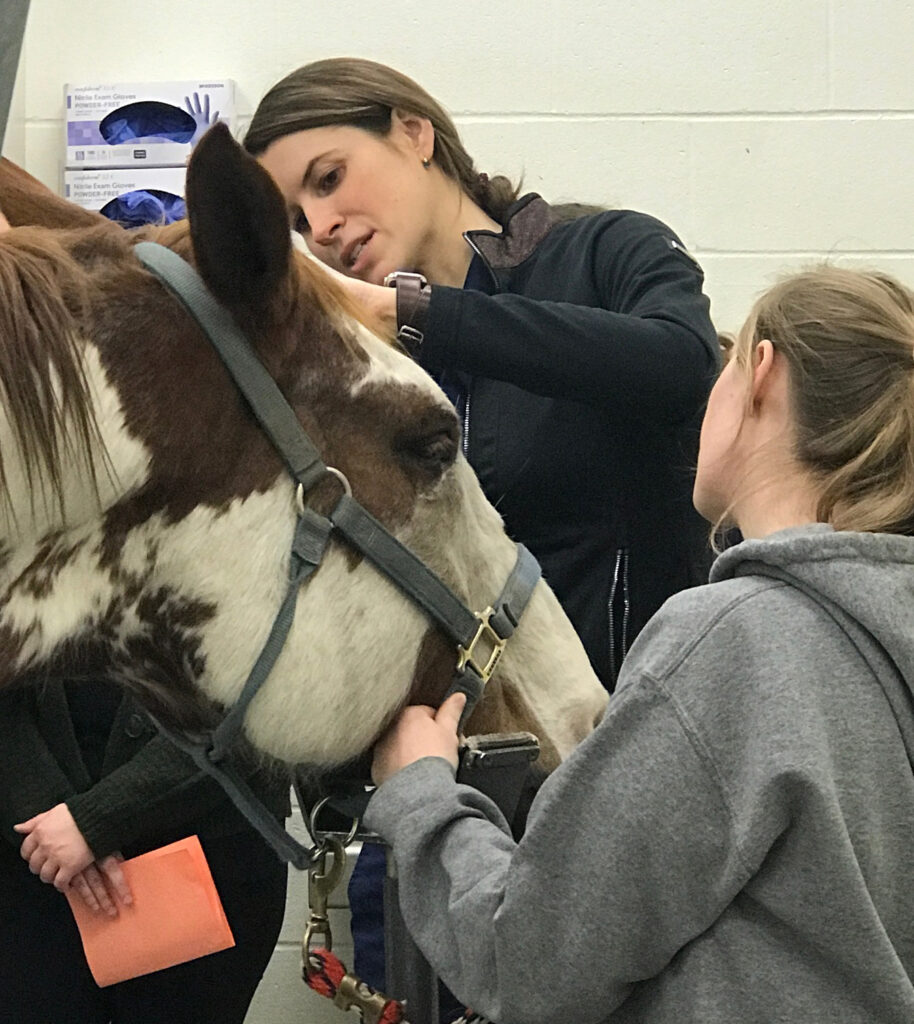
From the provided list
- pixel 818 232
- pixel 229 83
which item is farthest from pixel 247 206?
pixel 818 232

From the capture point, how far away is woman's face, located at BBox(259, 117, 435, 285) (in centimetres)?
132

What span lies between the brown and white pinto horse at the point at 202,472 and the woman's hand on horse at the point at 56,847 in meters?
0.14

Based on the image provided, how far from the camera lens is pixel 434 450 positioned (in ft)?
2.94

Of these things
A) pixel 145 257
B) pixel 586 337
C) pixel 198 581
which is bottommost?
pixel 198 581

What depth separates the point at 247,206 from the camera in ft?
2.52

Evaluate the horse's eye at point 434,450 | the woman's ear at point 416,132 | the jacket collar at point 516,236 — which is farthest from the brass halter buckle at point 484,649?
the woman's ear at point 416,132

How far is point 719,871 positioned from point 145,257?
548mm

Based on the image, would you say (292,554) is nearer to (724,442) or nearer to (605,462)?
(724,442)

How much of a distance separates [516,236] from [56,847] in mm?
814

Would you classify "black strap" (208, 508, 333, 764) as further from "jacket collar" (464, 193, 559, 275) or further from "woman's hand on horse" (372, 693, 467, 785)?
"jacket collar" (464, 193, 559, 275)

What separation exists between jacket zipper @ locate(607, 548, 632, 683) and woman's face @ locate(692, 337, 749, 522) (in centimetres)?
34

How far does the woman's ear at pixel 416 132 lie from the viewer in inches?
53.2

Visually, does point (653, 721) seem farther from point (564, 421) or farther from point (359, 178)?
point (359, 178)

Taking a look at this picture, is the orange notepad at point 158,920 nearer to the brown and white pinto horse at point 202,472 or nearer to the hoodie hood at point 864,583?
the brown and white pinto horse at point 202,472
